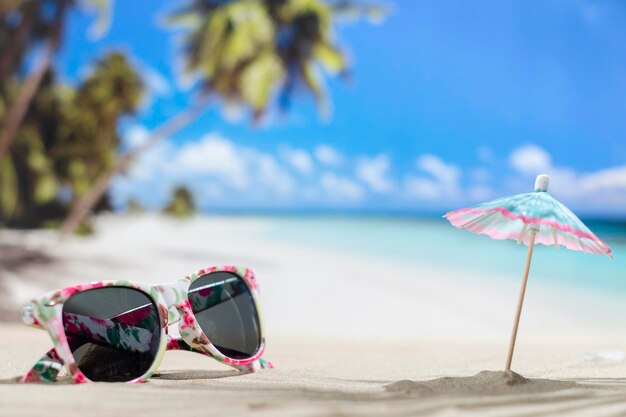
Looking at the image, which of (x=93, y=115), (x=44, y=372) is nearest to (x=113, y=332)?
(x=44, y=372)

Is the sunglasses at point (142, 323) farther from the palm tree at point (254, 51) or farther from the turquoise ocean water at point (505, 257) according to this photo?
the turquoise ocean water at point (505, 257)

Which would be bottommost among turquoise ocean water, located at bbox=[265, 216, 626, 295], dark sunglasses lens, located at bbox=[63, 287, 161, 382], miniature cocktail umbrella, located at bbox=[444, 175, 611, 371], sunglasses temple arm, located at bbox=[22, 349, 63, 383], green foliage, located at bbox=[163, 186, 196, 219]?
sunglasses temple arm, located at bbox=[22, 349, 63, 383]

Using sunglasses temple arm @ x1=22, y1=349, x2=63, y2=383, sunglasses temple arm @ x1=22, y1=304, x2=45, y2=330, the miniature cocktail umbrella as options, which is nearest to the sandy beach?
sunglasses temple arm @ x1=22, y1=349, x2=63, y2=383

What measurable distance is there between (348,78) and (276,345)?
31.3 ft

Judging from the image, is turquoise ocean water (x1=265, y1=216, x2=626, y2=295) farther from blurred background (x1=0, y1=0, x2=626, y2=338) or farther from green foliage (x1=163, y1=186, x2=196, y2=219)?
green foliage (x1=163, y1=186, x2=196, y2=219)

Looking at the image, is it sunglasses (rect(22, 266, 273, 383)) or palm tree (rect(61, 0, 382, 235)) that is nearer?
sunglasses (rect(22, 266, 273, 383))

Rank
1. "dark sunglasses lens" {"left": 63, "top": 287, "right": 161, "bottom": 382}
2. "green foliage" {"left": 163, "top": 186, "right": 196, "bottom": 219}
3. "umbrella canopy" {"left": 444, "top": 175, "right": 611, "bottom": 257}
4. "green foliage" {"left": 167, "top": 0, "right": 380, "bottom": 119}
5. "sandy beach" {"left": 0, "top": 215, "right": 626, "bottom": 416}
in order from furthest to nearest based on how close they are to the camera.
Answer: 1. "green foliage" {"left": 163, "top": 186, "right": 196, "bottom": 219}
2. "green foliage" {"left": 167, "top": 0, "right": 380, "bottom": 119}
3. "umbrella canopy" {"left": 444, "top": 175, "right": 611, "bottom": 257}
4. "dark sunglasses lens" {"left": 63, "top": 287, "right": 161, "bottom": 382}
5. "sandy beach" {"left": 0, "top": 215, "right": 626, "bottom": 416}

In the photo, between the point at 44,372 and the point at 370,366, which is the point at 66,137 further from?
the point at 44,372

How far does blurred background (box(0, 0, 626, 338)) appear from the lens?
13.0 m

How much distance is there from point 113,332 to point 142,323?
9 centimetres

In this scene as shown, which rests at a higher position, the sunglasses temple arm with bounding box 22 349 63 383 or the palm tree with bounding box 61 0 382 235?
the palm tree with bounding box 61 0 382 235

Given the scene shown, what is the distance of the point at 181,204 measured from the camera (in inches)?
1416

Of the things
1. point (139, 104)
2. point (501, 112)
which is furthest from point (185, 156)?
point (139, 104)

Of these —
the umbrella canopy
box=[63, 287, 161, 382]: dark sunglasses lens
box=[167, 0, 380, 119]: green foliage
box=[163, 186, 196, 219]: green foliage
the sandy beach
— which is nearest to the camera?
the sandy beach
